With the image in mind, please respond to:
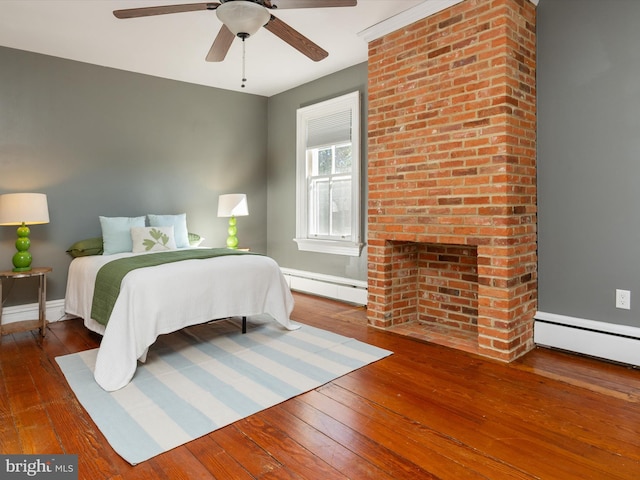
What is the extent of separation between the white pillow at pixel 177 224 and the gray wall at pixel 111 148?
0.36 m

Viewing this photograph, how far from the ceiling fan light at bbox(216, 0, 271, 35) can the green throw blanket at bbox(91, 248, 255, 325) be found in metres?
1.68

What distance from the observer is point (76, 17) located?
10.5 ft

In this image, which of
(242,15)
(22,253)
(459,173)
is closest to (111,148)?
(22,253)

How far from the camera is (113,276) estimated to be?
9.49 ft

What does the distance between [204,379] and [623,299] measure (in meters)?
2.77

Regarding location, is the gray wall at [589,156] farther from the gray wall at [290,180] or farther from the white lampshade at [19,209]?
the white lampshade at [19,209]

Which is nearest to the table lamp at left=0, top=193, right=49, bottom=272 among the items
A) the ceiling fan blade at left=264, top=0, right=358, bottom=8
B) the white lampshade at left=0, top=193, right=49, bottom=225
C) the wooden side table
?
the white lampshade at left=0, top=193, right=49, bottom=225

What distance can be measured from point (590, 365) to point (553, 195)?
1.19 m

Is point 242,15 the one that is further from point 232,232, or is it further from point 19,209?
point 232,232

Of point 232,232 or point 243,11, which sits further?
point 232,232

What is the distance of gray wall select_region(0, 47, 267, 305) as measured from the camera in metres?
3.84

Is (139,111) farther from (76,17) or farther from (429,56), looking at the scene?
(429,56)

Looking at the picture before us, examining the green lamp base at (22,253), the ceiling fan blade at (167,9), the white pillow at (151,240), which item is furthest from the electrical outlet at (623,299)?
the green lamp base at (22,253)

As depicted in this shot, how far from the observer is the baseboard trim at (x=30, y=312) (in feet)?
12.4
